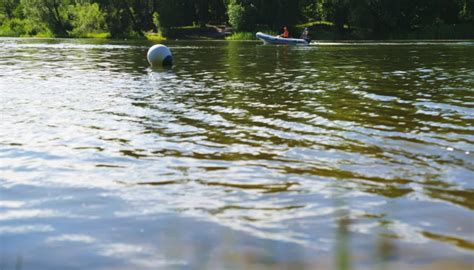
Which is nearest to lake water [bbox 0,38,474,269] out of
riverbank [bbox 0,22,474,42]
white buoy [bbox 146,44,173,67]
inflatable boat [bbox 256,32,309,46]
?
white buoy [bbox 146,44,173,67]

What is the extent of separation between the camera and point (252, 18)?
8556cm

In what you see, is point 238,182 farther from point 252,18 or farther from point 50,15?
point 50,15

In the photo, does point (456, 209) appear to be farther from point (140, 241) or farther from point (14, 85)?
point (14, 85)

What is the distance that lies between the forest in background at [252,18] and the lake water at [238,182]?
6562 centimetres

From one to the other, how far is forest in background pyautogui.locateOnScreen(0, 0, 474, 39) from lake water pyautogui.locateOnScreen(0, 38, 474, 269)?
65616 mm

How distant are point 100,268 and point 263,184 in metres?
2.90

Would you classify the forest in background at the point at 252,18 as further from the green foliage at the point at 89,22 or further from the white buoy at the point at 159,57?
the white buoy at the point at 159,57

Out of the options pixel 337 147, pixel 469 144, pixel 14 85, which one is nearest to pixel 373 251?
pixel 337 147

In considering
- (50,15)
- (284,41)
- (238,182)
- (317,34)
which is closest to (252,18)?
(317,34)

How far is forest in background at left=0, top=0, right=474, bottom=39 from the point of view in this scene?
256ft

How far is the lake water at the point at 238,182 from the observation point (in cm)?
494

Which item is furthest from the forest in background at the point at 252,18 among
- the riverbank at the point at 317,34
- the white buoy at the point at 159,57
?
the white buoy at the point at 159,57

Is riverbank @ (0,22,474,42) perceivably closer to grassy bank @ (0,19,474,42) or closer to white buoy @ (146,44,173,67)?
grassy bank @ (0,19,474,42)

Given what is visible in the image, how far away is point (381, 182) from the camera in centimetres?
701
